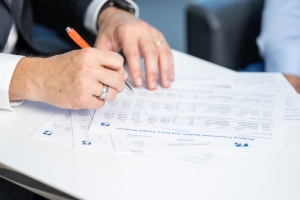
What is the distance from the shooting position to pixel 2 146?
30.9 inches

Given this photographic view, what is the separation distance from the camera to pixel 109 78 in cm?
84

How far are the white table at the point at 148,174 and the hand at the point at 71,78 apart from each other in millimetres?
95

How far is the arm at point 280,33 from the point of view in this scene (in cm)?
143

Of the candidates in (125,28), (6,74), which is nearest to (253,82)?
(125,28)

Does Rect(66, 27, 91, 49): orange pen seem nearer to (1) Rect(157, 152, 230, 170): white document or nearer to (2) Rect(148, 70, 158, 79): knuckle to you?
(2) Rect(148, 70, 158, 79): knuckle

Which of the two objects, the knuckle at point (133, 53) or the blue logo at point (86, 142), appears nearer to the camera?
the blue logo at point (86, 142)

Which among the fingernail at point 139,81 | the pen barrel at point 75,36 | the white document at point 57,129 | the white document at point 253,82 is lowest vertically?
the white document at point 253,82

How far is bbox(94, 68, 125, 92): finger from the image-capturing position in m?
0.83

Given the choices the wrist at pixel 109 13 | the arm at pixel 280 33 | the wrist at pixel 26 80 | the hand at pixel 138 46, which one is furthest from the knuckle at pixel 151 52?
the arm at pixel 280 33

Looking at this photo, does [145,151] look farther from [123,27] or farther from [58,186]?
[123,27]

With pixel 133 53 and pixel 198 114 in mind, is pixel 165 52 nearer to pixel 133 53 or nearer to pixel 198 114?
pixel 133 53

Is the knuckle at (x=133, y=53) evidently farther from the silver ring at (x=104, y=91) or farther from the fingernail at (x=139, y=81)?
the silver ring at (x=104, y=91)

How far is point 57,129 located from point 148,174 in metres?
0.22

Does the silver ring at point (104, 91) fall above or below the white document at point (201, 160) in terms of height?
above
